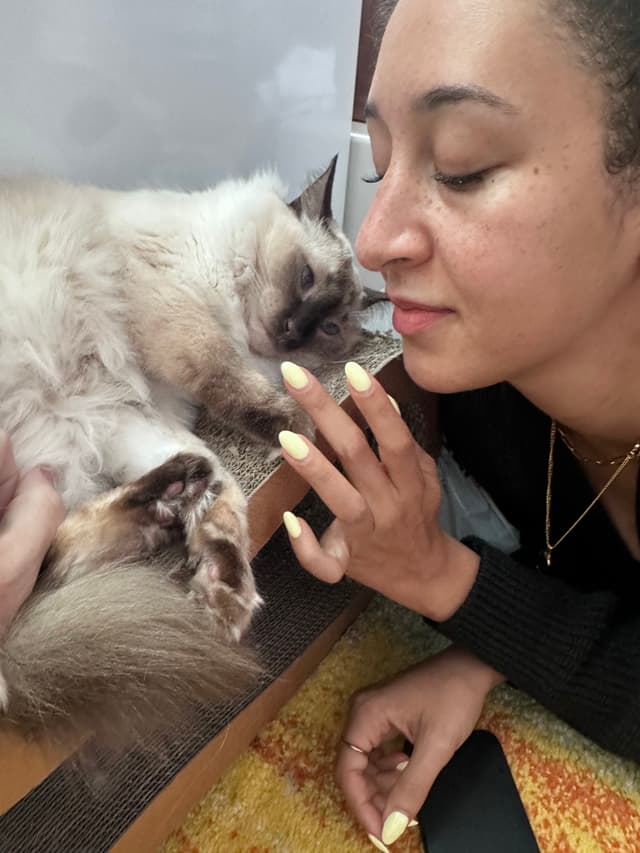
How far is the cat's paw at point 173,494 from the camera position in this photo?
2.94 ft

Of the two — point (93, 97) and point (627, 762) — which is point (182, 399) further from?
point (627, 762)

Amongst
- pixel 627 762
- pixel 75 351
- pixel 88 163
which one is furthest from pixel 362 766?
pixel 88 163

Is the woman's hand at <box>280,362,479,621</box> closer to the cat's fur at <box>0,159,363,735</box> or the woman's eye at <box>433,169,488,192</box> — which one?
the cat's fur at <box>0,159,363,735</box>

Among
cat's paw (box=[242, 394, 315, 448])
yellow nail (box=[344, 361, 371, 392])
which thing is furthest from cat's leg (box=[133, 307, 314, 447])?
yellow nail (box=[344, 361, 371, 392])

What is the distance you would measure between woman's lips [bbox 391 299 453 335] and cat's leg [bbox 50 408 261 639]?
0.30m

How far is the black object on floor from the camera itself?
1.00m

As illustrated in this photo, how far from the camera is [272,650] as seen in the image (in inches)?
43.2

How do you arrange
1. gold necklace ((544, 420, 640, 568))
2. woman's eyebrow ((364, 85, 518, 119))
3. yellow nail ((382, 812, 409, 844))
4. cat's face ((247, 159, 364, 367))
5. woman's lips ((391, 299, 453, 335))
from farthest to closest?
cat's face ((247, 159, 364, 367)) → gold necklace ((544, 420, 640, 568)) → yellow nail ((382, 812, 409, 844)) → woman's lips ((391, 299, 453, 335)) → woman's eyebrow ((364, 85, 518, 119))

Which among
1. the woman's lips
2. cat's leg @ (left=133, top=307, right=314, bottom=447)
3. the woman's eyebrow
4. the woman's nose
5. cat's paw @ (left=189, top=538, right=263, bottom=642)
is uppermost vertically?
the woman's eyebrow

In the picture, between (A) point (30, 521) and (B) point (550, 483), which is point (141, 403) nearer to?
(A) point (30, 521)

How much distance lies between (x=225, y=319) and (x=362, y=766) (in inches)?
28.4

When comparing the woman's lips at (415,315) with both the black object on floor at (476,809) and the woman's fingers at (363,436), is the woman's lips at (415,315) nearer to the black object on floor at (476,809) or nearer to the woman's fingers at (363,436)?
the woman's fingers at (363,436)

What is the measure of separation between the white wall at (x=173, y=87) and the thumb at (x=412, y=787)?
1118mm

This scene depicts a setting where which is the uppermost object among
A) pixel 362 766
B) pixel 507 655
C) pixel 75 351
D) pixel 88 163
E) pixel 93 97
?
pixel 93 97
